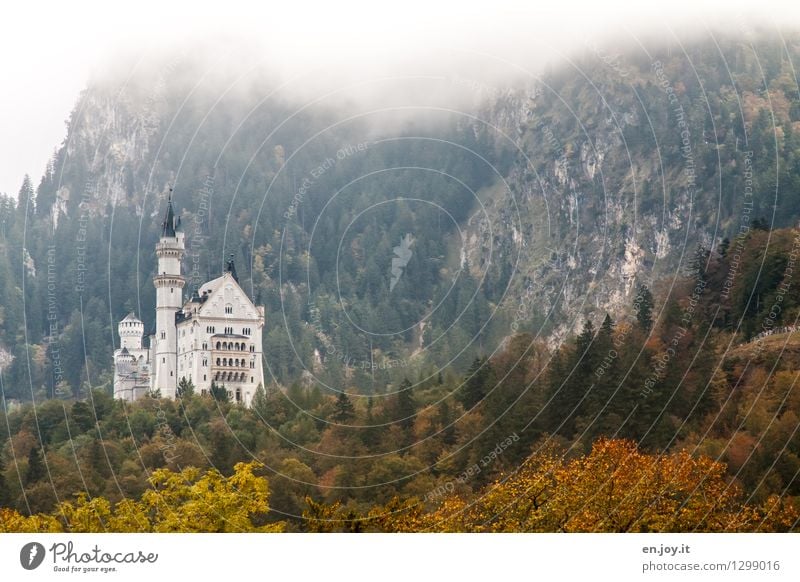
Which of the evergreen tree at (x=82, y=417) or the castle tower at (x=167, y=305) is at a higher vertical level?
the castle tower at (x=167, y=305)

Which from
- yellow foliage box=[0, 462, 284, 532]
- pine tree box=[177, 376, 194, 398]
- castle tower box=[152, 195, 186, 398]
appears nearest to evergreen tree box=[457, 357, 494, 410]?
Answer: yellow foliage box=[0, 462, 284, 532]

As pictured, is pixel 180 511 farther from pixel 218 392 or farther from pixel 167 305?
pixel 167 305

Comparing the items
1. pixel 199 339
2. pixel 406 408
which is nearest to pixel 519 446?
pixel 406 408

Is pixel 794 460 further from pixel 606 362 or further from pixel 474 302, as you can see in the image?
pixel 474 302

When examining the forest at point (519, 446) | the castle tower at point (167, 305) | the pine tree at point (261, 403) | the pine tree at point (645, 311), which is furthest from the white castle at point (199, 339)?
the pine tree at point (645, 311)

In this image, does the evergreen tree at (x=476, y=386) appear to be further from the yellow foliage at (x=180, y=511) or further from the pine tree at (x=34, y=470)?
the pine tree at (x=34, y=470)

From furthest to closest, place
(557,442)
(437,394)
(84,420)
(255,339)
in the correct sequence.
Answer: (255,339)
(84,420)
(437,394)
(557,442)
